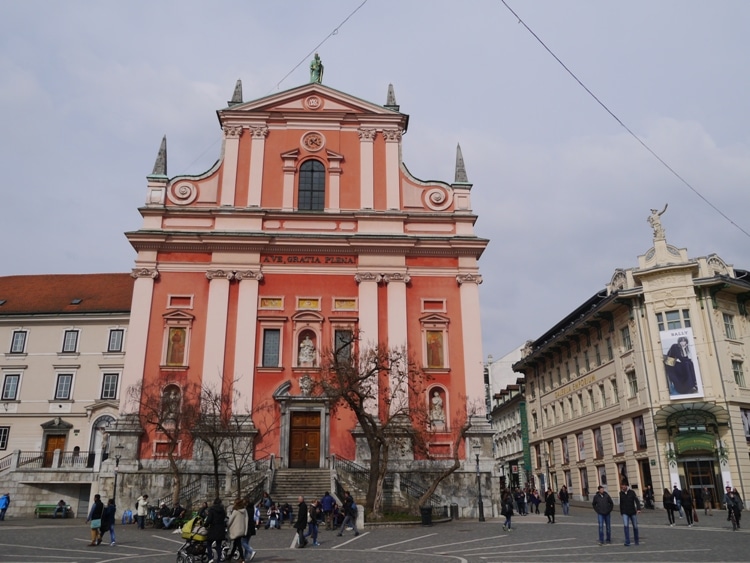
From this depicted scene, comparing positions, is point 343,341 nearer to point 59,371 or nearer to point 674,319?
point 674,319

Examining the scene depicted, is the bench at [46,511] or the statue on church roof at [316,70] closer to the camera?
the bench at [46,511]

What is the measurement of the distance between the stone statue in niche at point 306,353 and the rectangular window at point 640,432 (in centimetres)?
1829

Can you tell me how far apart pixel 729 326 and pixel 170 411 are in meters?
28.8

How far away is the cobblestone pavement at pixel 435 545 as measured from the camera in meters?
14.2

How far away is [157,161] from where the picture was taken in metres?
34.3

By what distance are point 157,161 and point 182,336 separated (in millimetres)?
9772

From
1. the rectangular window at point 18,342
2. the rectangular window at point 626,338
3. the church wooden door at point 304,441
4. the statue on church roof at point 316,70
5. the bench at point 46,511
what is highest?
the statue on church roof at point 316,70

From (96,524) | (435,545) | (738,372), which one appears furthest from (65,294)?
(738,372)

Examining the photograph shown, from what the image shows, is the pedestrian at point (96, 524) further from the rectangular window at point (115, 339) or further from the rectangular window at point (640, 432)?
the rectangular window at point (640, 432)

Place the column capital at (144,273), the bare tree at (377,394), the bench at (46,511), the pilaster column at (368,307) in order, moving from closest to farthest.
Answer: the bare tree at (377,394) → the pilaster column at (368,307) → the column capital at (144,273) → the bench at (46,511)

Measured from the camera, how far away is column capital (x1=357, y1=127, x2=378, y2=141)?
34719mm

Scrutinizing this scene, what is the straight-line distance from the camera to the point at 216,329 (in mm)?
30500

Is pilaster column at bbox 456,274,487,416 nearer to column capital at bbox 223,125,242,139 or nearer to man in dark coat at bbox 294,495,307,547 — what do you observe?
column capital at bbox 223,125,242,139

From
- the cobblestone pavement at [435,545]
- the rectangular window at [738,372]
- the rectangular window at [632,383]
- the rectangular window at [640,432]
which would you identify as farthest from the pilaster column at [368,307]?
the rectangular window at [738,372]
